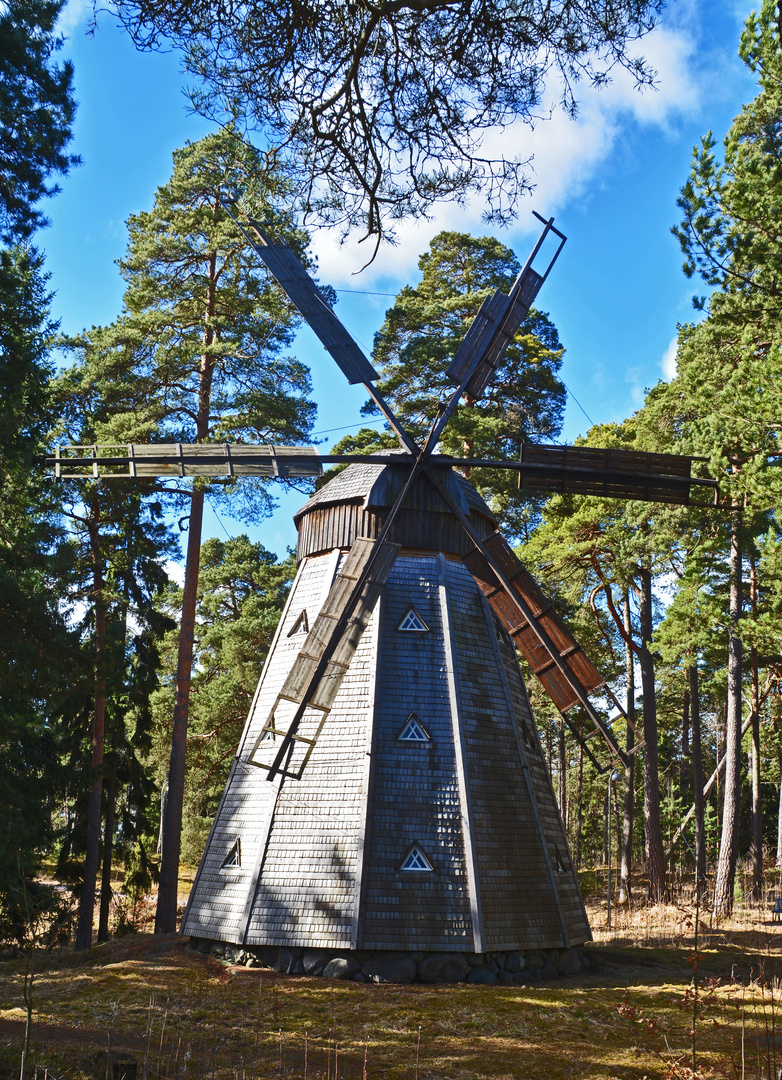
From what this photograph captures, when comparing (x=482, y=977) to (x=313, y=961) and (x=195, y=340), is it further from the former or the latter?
(x=195, y=340)

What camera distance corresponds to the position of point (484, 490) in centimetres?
2650

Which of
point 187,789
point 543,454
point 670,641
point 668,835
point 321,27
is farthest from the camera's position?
point 668,835

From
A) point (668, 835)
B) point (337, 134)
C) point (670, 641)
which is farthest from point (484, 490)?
point (668, 835)

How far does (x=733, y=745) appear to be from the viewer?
70.7ft

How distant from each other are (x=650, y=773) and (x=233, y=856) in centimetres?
1487

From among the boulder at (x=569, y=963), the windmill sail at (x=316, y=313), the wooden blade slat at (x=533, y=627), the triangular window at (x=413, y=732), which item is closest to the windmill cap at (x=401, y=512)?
the wooden blade slat at (x=533, y=627)

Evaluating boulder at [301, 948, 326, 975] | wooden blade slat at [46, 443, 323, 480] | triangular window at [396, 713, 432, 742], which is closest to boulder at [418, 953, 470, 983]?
boulder at [301, 948, 326, 975]

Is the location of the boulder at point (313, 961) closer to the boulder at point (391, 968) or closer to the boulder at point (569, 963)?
the boulder at point (391, 968)

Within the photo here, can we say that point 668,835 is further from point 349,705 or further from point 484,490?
point 349,705

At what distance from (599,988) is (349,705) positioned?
5604 mm

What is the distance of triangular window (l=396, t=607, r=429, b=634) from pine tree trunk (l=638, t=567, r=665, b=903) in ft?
37.1

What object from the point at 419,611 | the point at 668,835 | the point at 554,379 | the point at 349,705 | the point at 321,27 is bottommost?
the point at 668,835

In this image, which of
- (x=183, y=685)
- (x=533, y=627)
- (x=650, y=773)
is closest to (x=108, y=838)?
(x=183, y=685)

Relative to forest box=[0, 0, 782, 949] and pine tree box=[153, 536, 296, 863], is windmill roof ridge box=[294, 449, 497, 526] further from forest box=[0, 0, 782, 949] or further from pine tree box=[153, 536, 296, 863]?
pine tree box=[153, 536, 296, 863]
